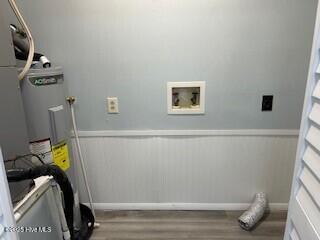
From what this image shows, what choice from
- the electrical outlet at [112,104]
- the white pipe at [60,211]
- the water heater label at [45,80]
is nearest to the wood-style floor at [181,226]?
the white pipe at [60,211]

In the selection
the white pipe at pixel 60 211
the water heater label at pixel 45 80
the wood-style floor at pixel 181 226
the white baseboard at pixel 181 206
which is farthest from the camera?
the white baseboard at pixel 181 206

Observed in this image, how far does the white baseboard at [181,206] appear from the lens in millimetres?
1985

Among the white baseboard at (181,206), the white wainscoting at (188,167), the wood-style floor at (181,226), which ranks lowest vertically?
the wood-style floor at (181,226)

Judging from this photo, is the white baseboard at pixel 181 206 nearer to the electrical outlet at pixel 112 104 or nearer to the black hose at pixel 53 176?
the black hose at pixel 53 176

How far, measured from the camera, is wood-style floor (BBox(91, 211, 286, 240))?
Result: 1.75 meters

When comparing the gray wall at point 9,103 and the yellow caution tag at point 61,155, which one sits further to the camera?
the yellow caution tag at point 61,155

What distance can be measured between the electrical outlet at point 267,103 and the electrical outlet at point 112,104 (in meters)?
1.13

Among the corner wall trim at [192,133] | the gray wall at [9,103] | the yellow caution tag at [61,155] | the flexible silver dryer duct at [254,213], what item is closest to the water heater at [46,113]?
the yellow caution tag at [61,155]

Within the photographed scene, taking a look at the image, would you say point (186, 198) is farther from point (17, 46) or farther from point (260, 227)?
point (17, 46)

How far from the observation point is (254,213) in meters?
1.78

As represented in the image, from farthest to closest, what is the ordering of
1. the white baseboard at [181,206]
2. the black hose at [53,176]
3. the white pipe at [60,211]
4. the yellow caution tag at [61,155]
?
the white baseboard at [181,206], the yellow caution tag at [61,155], the white pipe at [60,211], the black hose at [53,176]

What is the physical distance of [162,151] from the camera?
190 centimetres

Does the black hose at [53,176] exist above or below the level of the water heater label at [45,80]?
below

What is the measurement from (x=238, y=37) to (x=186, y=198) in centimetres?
136
